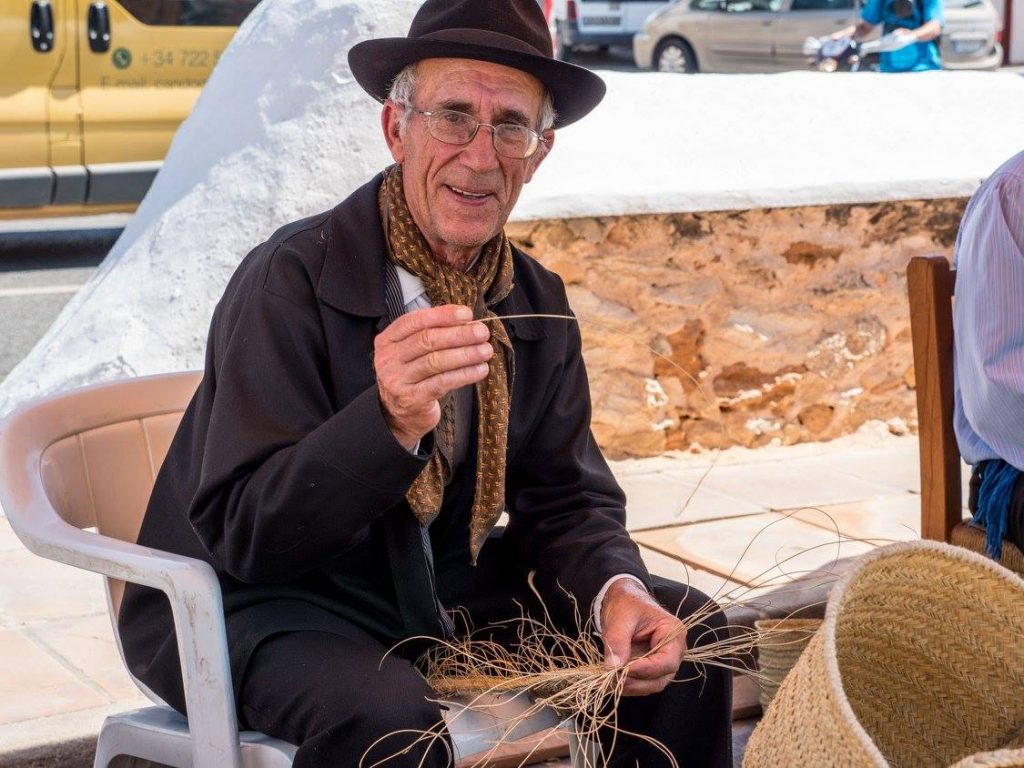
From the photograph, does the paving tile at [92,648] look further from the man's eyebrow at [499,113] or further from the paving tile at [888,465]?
the paving tile at [888,465]

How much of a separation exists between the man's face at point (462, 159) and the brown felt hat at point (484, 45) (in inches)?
1.1

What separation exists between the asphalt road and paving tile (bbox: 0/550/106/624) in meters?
2.13

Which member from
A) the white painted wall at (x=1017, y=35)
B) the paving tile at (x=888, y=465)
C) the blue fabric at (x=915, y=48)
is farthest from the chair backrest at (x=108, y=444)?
the white painted wall at (x=1017, y=35)

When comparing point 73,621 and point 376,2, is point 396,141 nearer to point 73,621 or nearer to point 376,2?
point 73,621

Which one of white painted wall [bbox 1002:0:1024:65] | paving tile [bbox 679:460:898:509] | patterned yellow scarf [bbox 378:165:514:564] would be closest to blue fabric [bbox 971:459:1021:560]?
patterned yellow scarf [bbox 378:165:514:564]

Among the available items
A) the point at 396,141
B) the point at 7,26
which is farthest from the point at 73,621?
the point at 7,26

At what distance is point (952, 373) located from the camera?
101 inches

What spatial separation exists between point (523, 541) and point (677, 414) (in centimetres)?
227

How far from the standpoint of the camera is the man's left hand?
1830mm

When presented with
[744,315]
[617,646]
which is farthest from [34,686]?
[744,315]

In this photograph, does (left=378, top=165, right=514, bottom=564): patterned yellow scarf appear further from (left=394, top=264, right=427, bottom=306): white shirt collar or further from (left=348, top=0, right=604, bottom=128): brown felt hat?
(left=348, top=0, right=604, bottom=128): brown felt hat

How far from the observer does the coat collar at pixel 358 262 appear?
1.91 metres

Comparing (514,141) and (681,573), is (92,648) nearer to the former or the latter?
(681,573)

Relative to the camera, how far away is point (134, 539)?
2283 mm
